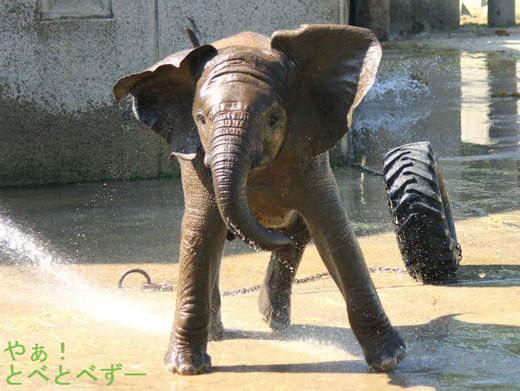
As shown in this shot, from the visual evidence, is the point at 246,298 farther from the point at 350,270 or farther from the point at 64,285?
the point at 350,270

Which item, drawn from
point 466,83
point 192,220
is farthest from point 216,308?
point 466,83

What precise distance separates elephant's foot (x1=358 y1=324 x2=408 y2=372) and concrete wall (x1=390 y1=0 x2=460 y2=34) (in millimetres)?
21195

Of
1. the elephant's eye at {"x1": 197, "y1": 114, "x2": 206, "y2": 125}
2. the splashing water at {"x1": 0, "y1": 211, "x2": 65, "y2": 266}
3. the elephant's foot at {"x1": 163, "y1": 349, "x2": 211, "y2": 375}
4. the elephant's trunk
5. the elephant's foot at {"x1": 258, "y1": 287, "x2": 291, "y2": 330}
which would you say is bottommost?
the splashing water at {"x1": 0, "y1": 211, "x2": 65, "y2": 266}

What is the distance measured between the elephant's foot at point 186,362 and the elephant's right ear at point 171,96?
3.16 feet

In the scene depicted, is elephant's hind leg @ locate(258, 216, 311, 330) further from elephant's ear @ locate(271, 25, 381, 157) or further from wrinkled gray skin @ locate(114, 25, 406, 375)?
elephant's ear @ locate(271, 25, 381, 157)

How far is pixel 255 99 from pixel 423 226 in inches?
92.6

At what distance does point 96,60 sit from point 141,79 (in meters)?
5.19

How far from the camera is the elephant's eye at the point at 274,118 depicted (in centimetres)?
429

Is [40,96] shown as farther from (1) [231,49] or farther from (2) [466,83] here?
(2) [466,83]

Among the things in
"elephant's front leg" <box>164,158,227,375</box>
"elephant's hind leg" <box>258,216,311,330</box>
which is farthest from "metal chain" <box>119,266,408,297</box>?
"elephant's front leg" <box>164,158,227,375</box>

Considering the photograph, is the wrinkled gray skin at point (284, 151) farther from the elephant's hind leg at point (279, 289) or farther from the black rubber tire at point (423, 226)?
the black rubber tire at point (423, 226)

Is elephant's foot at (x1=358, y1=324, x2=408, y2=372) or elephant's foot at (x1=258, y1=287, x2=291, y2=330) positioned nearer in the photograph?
elephant's foot at (x1=358, y1=324, x2=408, y2=372)

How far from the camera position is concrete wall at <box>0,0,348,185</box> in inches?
379

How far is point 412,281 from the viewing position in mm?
6301
